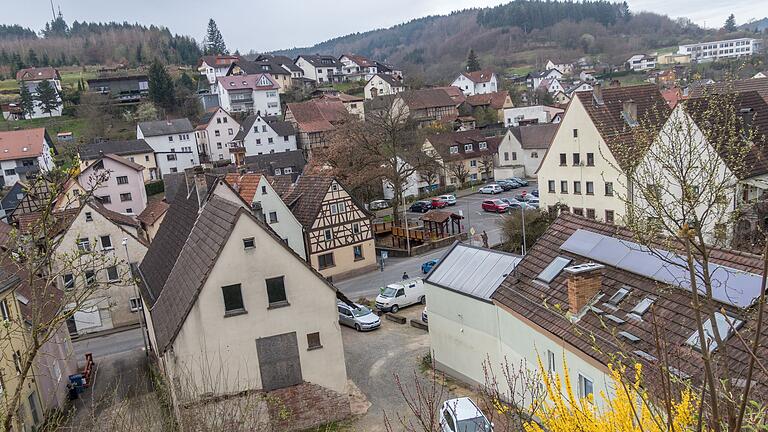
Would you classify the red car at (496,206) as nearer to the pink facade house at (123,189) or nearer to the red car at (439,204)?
the red car at (439,204)

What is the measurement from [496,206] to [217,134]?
44.8m

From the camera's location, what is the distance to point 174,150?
69.6 metres

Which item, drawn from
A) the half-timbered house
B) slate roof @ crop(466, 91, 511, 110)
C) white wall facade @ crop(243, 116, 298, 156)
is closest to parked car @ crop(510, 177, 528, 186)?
the half-timbered house

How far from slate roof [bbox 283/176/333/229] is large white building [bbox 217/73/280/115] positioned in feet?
186

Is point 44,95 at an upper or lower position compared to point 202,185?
upper

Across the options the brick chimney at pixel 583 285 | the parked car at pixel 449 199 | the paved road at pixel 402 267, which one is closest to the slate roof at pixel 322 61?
the parked car at pixel 449 199

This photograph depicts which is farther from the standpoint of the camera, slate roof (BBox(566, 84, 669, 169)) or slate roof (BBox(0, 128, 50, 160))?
slate roof (BBox(0, 128, 50, 160))

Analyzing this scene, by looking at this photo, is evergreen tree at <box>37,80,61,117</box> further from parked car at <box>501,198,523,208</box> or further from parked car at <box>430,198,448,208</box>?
parked car at <box>501,198,523,208</box>

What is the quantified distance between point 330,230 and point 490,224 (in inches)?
552

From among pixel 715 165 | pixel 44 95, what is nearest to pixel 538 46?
pixel 44 95

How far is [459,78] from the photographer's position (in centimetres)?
11619

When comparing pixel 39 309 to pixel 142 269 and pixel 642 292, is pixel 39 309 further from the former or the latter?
pixel 142 269

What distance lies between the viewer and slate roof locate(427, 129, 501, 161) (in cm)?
5994

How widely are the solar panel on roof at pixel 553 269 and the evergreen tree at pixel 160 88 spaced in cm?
8767
